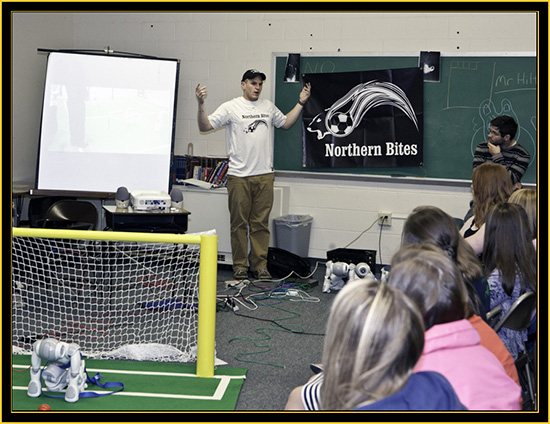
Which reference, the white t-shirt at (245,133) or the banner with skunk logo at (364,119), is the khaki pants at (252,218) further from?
the banner with skunk logo at (364,119)

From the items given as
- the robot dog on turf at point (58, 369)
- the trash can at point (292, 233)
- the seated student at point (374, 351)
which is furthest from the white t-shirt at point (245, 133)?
the seated student at point (374, 351)

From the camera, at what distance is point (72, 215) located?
17.7 ft

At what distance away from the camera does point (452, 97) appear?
5.87 metres

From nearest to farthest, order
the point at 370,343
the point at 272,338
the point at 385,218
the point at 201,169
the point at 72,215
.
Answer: the point at 370,343 → the point at 272,338 → the point at 72,215 → the point at 385,218 → the point at 201,169

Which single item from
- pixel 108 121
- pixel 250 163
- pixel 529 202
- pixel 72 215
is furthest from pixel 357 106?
pixel 529 202

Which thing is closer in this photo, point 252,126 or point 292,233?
point 252,126

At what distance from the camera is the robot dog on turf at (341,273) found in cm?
517

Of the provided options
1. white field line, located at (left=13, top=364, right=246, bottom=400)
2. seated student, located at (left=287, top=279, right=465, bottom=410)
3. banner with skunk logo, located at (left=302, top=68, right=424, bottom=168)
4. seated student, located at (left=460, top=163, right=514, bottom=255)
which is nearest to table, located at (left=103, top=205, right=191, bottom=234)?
white field line, located at (left=13, top=364, right=246, bottom=400)

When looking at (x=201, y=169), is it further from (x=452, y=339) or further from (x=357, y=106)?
(x=452, y=339)

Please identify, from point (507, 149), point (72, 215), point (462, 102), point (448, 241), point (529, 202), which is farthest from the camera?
point (462, 102)

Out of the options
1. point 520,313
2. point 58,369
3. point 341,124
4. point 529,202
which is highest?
point 341,124

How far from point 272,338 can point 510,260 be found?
179cm

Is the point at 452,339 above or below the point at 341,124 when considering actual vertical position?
below

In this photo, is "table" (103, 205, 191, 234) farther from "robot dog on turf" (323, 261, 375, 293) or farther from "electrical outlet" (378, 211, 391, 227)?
"electrical outlet" (378, 211, 391, 227)
